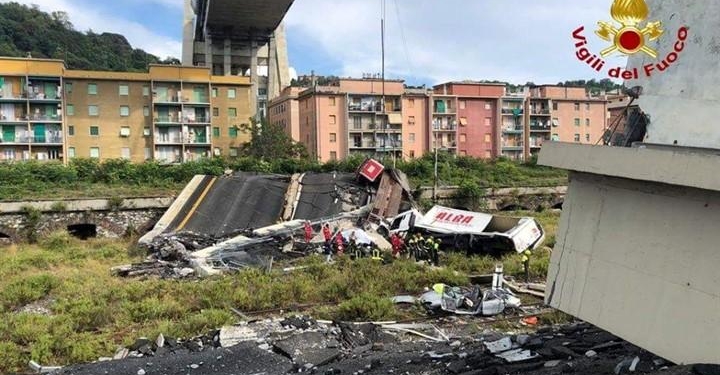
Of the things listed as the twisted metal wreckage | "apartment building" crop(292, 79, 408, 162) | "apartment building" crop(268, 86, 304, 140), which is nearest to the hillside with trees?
"apartment building" crop(268, 86, 304, 140)

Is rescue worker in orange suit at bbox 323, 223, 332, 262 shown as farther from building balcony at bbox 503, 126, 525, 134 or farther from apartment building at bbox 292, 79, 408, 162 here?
building balcony at bbox 503, 126, 525, 134

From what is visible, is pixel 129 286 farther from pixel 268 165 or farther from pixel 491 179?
pixel 491 179

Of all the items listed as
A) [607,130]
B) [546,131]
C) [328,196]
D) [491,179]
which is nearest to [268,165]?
[328,196]

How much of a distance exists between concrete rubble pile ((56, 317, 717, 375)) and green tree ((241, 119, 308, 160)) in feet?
111

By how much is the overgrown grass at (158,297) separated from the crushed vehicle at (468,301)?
832 mm

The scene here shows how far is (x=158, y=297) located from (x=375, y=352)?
6.78 m

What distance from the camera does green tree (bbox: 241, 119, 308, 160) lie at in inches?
1763

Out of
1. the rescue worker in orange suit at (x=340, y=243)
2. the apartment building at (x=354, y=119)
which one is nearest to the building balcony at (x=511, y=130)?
the apartment building at (x=354, y=119)

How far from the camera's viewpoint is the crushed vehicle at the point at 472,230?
1920 centimetres

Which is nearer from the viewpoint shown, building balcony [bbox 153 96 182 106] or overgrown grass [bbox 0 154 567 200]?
overgrown grass [bbox 0 154 567 200]

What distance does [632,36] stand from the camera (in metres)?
5.45

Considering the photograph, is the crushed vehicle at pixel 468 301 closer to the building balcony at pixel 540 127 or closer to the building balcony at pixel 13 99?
the building balcony at pixel 13 99

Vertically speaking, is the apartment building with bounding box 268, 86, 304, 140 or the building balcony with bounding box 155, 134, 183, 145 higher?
the apartment building with bounding box 268, 86, 304, 140

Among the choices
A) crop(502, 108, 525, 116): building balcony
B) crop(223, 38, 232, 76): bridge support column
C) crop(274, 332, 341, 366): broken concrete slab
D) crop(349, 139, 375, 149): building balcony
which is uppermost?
crop(223, 38, 232, 76): bridge support column
